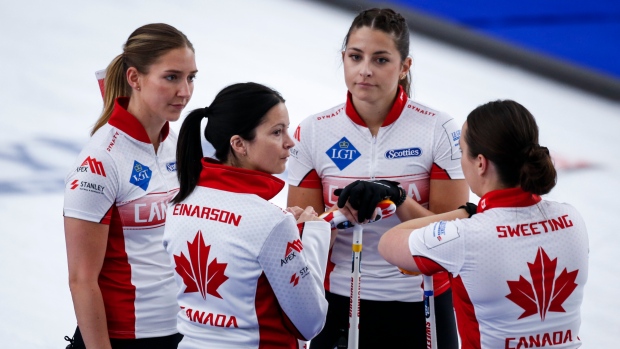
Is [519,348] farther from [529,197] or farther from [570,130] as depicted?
[570,130]

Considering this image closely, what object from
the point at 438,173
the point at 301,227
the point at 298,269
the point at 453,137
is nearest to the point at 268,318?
the point at 298,269

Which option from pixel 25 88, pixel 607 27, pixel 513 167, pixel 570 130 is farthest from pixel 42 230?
pixel 607 27

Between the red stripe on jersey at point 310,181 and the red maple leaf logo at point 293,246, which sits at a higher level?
the red stripe on jersey at point 310,181

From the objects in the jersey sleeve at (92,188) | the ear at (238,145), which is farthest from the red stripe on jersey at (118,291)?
the ear at (238,145)

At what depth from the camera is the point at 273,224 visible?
235 centimetres

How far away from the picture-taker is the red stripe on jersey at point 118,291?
2.81 meters

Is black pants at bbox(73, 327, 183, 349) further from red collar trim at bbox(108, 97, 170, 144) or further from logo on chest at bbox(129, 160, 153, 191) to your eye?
red collar trim at bbox(108, 97, 170, 144)

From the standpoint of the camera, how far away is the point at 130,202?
278 cm

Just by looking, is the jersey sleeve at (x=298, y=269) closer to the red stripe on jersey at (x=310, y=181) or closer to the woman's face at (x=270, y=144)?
the woman's face at (x=270, y=144)

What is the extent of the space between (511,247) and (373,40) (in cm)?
107

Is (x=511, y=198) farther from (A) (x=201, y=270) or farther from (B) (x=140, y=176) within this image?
(B) (x=140, y=176)

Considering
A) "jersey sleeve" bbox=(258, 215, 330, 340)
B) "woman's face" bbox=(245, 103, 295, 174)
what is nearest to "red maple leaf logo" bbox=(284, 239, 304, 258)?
"jersey sleeve" bbox=(258, 215, 330, 340)

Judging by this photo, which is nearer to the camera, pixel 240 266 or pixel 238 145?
pixel 240 266

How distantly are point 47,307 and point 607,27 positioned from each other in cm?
626
